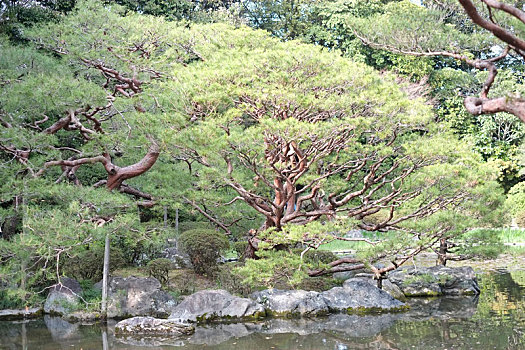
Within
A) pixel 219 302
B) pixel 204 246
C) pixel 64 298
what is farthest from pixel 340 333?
pixel 64 298

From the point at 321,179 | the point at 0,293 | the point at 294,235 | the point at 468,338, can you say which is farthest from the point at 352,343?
the point at 0,293

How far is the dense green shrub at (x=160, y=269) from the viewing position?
9.01 meters

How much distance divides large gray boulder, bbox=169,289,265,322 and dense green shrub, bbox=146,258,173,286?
122 cm

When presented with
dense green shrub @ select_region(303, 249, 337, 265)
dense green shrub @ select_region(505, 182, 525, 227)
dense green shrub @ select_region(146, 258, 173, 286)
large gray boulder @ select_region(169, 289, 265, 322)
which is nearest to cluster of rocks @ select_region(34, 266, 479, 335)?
large gray boulder @ select_region(169, 289, 265, 322)

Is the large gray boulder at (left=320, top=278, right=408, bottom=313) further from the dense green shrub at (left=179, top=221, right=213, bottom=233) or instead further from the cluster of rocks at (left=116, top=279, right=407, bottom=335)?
the dense green shrub at (left=179, top=221, right=213, bottom=233)

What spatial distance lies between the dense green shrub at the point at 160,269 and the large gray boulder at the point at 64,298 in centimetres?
118

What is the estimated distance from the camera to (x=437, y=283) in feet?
31.5

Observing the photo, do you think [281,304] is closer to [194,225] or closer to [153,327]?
[153,327]

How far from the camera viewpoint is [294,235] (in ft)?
26.0

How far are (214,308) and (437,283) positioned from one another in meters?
4.19

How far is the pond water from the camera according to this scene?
6027 millimetres

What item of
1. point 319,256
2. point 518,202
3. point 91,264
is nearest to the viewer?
point 91,264

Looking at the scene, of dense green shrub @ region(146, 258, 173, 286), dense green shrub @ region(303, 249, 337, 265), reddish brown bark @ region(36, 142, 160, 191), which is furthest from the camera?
dense green shrub @ region(303, 249, 337, 265)

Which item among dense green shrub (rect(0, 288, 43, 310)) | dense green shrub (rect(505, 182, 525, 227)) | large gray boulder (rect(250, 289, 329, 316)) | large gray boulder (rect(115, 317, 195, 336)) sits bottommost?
dense green shrub (rect(0, 288, 43, 310))
